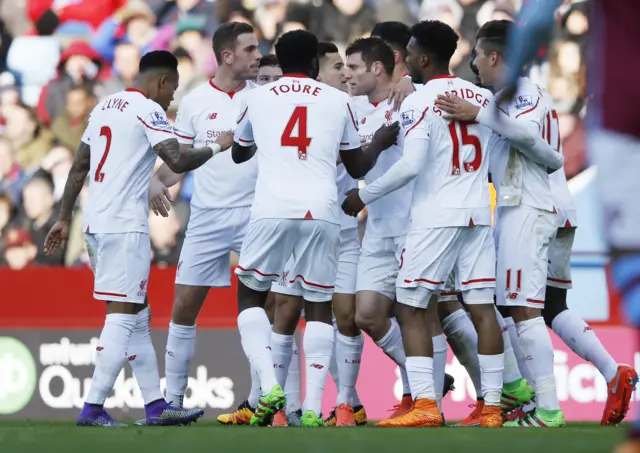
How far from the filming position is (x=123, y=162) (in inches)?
276

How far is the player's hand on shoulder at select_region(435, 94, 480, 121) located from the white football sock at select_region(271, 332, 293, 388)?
1.73 meters

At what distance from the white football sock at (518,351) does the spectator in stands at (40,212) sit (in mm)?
4801

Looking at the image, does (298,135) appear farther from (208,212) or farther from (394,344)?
(394,344)

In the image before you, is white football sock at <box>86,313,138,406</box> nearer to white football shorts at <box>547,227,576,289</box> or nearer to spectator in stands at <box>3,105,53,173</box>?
white football shorts at <box>547,227,576,289</box>

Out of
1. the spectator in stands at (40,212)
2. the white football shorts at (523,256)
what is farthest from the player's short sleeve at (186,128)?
the spectator in stands at (40,212)

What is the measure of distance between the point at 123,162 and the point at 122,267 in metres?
0.63

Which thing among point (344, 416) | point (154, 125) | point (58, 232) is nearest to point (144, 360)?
point (58, 232)

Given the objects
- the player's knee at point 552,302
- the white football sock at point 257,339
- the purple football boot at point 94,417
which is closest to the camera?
the white football sock at point 257,339

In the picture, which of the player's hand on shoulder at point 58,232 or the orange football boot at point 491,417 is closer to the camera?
the orange football boot at point 491,417

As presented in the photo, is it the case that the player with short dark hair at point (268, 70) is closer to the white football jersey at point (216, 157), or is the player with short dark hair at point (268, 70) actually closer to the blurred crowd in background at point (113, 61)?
the white football jersey at point (216, 157)

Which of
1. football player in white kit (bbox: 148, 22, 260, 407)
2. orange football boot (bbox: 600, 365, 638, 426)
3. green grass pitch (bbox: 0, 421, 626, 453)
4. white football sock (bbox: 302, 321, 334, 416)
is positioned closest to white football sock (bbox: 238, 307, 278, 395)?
white football sock (bbox: 302, 321, 334, 416)

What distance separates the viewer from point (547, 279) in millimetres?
7539

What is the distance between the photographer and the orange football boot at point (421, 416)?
6574 millimetres

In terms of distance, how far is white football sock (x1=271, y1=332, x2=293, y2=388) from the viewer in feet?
23.8
